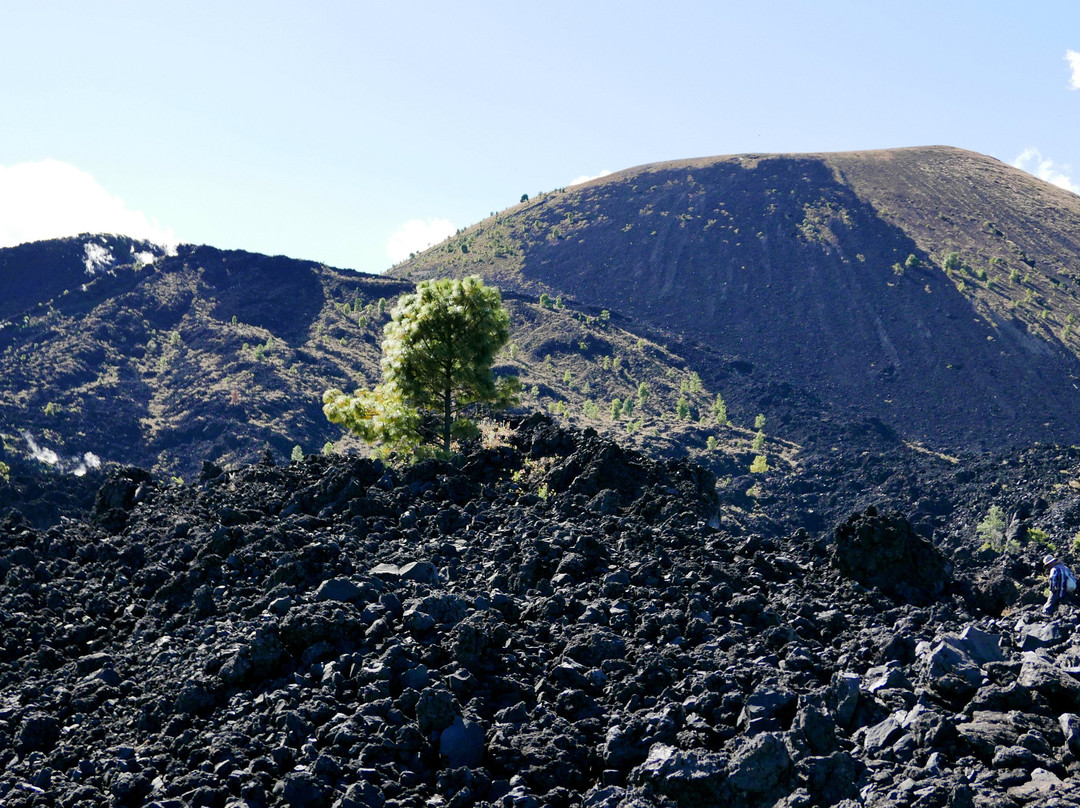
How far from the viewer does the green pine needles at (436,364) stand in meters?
26.4

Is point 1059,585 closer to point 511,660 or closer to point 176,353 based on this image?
point 511,660

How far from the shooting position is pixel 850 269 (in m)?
102

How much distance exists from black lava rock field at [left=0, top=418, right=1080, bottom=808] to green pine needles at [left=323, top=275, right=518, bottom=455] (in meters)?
5.73

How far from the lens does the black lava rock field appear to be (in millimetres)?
9195

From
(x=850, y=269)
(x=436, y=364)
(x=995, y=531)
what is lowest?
(x=995, y=531)

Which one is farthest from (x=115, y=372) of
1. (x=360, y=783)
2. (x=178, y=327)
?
(x=360, y=783)

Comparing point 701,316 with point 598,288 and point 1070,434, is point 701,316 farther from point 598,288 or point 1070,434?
point 1070,434

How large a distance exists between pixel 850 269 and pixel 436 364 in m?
83.7

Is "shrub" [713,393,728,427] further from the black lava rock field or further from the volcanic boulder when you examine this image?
the volcanic boulder

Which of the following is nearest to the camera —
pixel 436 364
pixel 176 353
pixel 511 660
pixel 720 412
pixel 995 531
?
pixel 511 660

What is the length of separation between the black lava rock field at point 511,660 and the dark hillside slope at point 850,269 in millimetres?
61806

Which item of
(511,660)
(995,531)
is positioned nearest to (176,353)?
(995,531)

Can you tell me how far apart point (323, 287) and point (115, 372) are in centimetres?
2457

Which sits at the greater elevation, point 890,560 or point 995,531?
point 890,560
